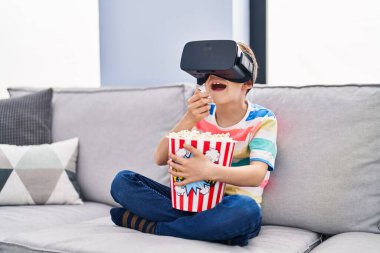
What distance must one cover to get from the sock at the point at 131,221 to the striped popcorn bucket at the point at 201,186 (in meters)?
0.13

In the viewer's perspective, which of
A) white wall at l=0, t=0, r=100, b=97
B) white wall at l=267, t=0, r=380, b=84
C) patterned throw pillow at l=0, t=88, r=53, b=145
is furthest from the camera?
white wall at l=0, t=0, r=100, b=97

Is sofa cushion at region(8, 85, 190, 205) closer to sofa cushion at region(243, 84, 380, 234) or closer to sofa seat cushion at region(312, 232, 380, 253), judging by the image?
sofa cushion at region(243, 84, 380, 234)

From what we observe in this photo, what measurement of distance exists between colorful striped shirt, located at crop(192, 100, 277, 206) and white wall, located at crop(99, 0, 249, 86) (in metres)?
1.13

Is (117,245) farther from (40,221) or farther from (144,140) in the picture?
(144,140)

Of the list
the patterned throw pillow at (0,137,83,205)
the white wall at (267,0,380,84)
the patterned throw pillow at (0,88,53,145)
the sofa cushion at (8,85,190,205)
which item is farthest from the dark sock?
the white wall at (267,0,380,84)

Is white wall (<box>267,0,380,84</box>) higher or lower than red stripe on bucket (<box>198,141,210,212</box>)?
higher

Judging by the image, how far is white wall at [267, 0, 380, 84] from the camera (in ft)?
7.82

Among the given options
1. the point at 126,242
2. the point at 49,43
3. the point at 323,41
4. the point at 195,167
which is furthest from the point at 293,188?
the point at 49,43

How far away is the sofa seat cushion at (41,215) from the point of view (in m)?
1.50

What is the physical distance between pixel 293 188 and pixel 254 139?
19cm

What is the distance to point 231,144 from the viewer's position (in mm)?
1215

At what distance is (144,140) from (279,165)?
524 millimetres

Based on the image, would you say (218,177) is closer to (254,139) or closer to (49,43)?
(254,139)

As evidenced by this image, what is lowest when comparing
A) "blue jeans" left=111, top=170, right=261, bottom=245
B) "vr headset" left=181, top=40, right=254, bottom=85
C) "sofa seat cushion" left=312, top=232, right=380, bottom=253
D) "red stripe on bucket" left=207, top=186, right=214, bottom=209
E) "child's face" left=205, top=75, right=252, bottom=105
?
"sofa seat cushion" left=312, top=232, right=380, bottom=253
